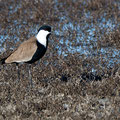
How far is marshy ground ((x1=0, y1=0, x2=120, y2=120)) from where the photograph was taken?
479 cm

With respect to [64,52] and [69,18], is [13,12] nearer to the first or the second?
[69,18]

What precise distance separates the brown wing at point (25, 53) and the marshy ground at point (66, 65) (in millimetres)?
306

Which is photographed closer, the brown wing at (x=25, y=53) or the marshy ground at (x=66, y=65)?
the marshy ground at (x=66, y=65)

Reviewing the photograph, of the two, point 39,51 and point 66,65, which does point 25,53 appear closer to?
point 39,51

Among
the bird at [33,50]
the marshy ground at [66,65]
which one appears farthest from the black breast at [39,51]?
the marshy ground at [66,65]

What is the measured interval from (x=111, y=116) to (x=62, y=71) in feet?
7.20

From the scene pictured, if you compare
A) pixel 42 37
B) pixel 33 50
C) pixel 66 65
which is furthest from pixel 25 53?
pixel 66 65

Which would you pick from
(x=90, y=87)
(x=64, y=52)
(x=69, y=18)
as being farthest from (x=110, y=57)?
(x=69, y=18)

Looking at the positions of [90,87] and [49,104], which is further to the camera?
[90,87]

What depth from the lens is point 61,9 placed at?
12117mm

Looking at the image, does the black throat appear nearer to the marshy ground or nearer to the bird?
the bird

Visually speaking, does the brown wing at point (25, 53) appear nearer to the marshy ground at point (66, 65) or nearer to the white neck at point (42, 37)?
the white neck at point (42, 37)

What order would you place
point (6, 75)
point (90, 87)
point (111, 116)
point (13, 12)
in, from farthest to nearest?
point (13, 12)
point (6, 75)
point (90, 87)
point (111, 116)

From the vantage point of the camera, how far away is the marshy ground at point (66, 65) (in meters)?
4.79
